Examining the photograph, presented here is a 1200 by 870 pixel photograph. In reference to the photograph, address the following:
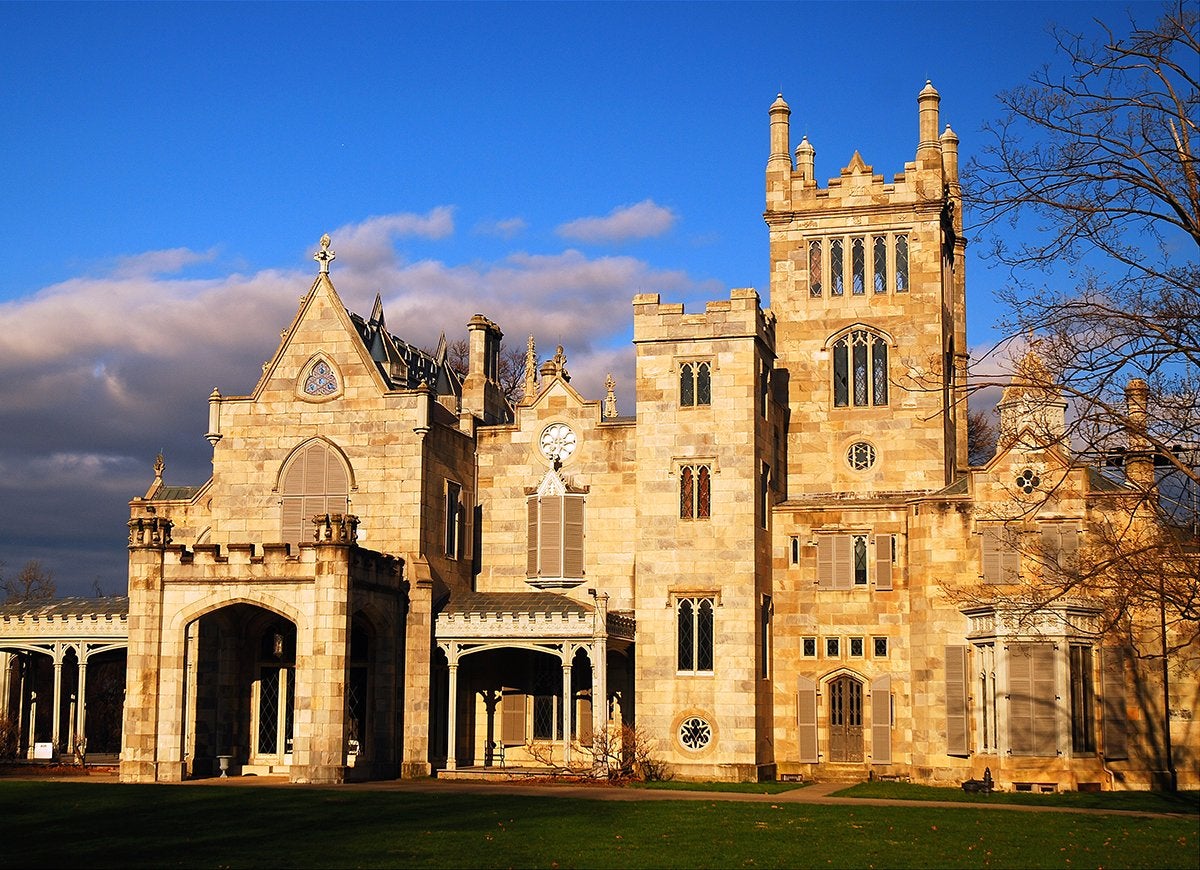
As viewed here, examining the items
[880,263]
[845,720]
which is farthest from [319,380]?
[845,720]

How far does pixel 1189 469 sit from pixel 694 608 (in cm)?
2062

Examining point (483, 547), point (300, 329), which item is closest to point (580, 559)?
point (483, 547)

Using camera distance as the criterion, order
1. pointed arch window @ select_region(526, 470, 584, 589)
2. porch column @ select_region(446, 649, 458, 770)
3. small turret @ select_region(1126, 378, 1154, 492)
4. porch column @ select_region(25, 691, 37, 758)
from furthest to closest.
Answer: porch column @ select_region(25, 691, 37, 758)
pointed arch window @ select_region(526, 470, 584, 589)
porch column @ select_region(446, 649, 458, 770)
small turret @ select_region(1126, 378, 1154, 492)

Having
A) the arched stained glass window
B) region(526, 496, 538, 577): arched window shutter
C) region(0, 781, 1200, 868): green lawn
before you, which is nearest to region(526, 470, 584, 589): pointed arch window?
region(526, 496, 538, 577): arched window shutter

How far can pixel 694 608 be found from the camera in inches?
1544

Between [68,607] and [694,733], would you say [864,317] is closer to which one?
[694,733]

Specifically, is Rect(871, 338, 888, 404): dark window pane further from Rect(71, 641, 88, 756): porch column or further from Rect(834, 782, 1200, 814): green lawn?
Rect(71, 641, 88, 756): porch column

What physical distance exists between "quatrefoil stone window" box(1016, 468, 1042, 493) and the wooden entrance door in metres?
6.99

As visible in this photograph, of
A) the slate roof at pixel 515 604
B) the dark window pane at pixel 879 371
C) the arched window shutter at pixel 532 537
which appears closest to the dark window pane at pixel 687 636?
the slate roof at pixel 515 604

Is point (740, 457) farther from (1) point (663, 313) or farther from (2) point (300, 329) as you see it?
(2) point (300, 329)

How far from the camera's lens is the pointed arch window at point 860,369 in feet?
144

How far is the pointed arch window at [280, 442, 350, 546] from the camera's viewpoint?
4097 centimetres

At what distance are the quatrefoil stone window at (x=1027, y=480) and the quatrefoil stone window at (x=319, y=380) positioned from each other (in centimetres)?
1918

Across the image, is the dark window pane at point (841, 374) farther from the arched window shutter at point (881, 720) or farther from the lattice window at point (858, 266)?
the arched window shutter at point (881, 720)
